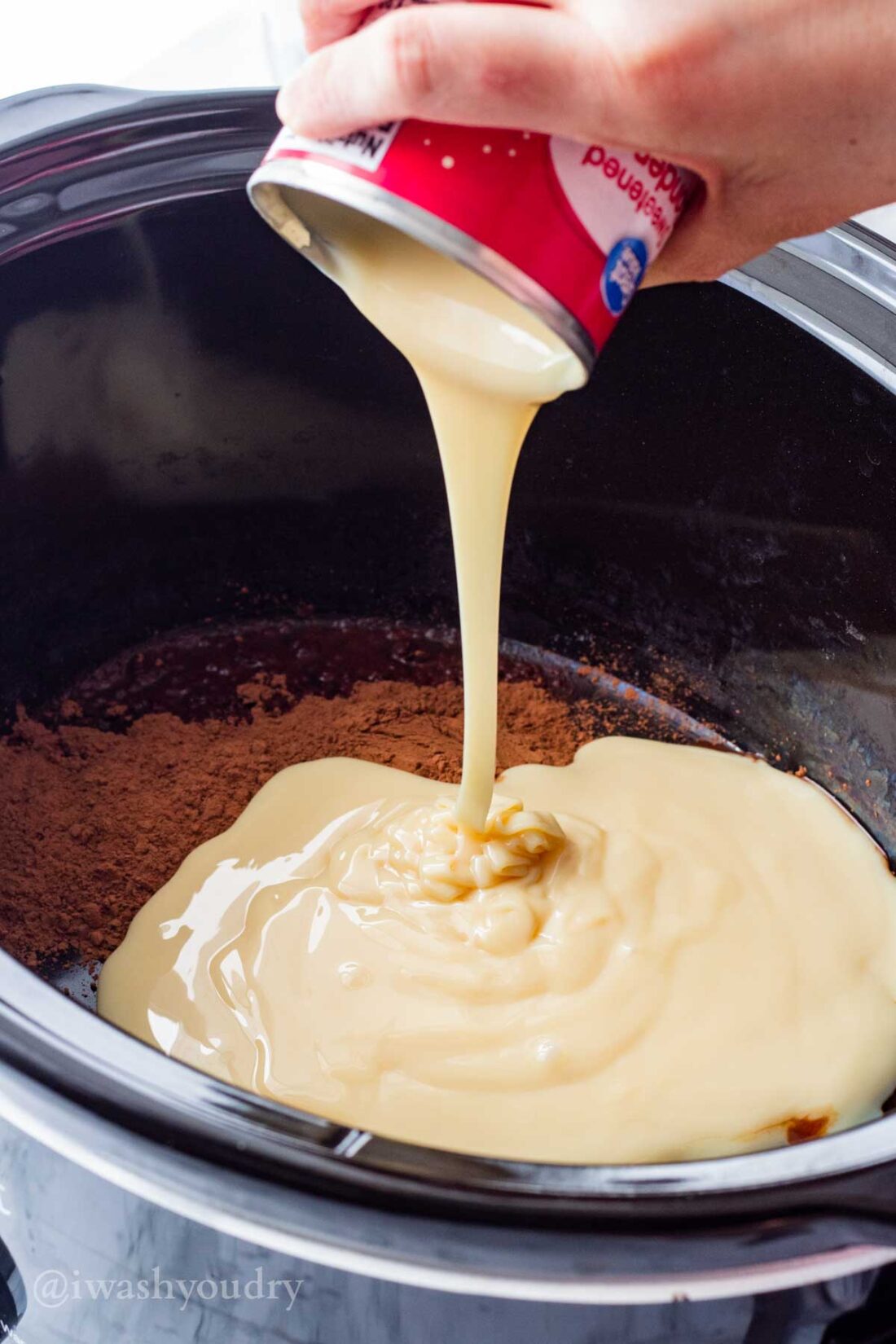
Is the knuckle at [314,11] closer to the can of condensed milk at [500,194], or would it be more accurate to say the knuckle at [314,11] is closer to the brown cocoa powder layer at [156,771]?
the can of condensed milk at [500,194]

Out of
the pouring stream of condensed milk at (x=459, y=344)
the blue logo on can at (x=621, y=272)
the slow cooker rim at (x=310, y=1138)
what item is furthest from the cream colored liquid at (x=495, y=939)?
the slow cooker rim at (x=310, y=1138)

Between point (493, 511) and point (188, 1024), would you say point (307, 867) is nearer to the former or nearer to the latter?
point (188, 1024)

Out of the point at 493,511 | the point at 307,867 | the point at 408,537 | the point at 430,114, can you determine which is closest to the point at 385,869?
the point at 307,867

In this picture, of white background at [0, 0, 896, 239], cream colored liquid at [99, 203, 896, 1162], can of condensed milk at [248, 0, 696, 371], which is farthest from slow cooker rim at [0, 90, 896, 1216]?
white background at [0, 0, 896, 239]

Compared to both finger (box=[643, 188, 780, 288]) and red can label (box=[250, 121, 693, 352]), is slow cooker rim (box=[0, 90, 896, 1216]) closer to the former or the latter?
red can label (box=[250, 121, 693, 352])

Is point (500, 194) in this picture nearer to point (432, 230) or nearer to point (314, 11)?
point (432, 230)

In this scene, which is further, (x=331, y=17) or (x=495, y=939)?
(x=495, y=939)

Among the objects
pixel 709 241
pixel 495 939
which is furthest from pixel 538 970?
pixel 709 241

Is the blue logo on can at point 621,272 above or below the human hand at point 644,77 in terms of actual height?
below
